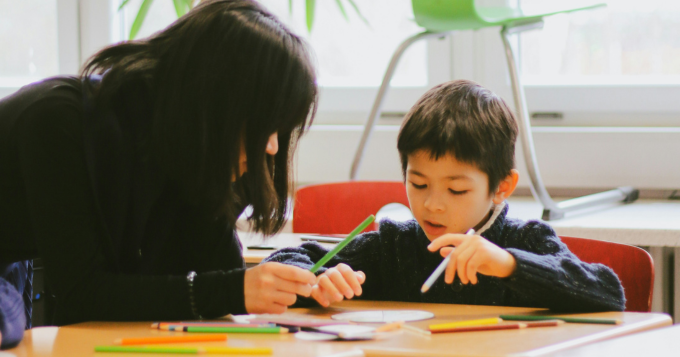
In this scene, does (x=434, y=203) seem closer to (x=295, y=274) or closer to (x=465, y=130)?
(x=465, y=130)

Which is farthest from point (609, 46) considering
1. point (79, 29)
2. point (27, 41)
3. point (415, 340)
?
point (27, 41)

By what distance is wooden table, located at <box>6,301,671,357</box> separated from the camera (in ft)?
2.39

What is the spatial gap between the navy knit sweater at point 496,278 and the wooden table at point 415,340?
0.24 ft

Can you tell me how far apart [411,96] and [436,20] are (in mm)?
679

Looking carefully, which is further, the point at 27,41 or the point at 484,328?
the point at 27,41

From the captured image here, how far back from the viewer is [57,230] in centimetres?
93

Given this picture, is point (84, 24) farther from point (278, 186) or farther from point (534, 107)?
point (278, 186)

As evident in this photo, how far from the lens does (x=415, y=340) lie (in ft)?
2.55

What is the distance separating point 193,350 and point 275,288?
0.21 metres

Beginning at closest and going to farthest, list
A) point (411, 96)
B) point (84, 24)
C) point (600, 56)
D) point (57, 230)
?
point (57, 230) → point (600, 56) → point (411, 96) → point (84, 24)

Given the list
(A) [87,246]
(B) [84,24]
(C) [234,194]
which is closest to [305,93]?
(C) [234,194]

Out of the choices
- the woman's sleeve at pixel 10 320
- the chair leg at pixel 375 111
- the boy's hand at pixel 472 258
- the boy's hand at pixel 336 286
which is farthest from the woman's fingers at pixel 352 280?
the chair leg at pixel 375 111

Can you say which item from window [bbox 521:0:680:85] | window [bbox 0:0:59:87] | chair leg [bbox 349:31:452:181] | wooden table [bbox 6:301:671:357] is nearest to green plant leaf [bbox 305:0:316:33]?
chair leg [bbox 349:31:452:181]

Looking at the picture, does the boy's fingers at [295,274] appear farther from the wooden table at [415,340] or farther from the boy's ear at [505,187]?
the boy's ear at [505,187]
